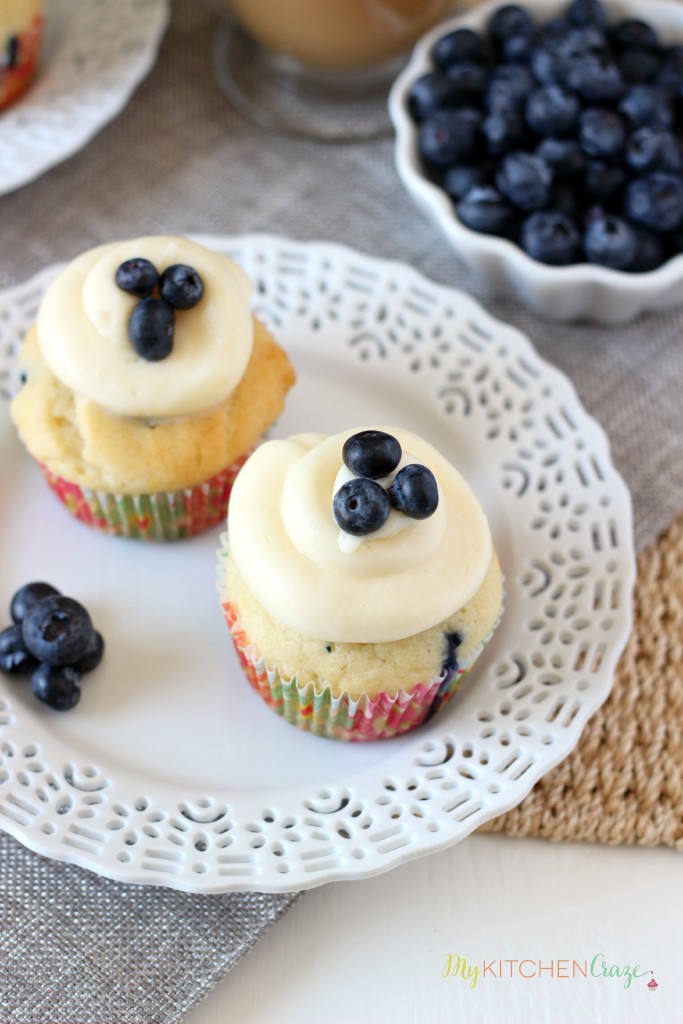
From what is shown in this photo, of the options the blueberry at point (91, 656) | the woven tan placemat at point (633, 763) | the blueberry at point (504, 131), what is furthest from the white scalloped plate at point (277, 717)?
the blueberry at point (504, 131)

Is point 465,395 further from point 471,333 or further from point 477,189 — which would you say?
point 477,189

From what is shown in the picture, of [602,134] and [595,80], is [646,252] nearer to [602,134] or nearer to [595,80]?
[602,134]

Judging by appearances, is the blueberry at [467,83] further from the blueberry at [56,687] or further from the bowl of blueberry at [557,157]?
the blueberry at [56,687]

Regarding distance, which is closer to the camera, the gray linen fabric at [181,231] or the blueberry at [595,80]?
the gray linen fabric at [181,231]

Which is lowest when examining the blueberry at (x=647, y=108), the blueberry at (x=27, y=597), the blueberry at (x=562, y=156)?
the blueberry at (x=27, y=597)

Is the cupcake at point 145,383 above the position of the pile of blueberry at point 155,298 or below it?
below
